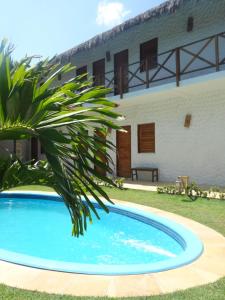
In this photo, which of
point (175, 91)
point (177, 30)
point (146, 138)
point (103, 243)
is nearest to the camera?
point (103, 243)

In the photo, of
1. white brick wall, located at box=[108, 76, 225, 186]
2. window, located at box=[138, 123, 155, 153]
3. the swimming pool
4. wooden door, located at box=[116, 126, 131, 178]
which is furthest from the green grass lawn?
wooden door, located at box=[116, 126, 131, 178]

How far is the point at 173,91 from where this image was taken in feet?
39.2

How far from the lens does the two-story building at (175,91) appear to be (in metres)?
11.4

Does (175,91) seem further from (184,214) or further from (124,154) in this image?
(184,214)

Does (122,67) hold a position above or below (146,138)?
above

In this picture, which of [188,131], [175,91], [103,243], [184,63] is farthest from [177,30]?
[103,243]

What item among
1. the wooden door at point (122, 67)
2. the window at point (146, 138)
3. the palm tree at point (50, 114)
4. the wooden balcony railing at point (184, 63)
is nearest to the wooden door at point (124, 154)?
the window at point (146, 138)

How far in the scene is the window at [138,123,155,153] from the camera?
13.8m

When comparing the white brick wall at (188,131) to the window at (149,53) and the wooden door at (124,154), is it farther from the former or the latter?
the window at (149,53)

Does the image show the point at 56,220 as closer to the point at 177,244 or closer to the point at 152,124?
the point at 177,244

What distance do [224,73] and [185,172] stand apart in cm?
414

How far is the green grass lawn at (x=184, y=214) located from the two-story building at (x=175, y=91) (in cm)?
306

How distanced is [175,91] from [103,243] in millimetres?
7078

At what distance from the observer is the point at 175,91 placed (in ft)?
39.2
